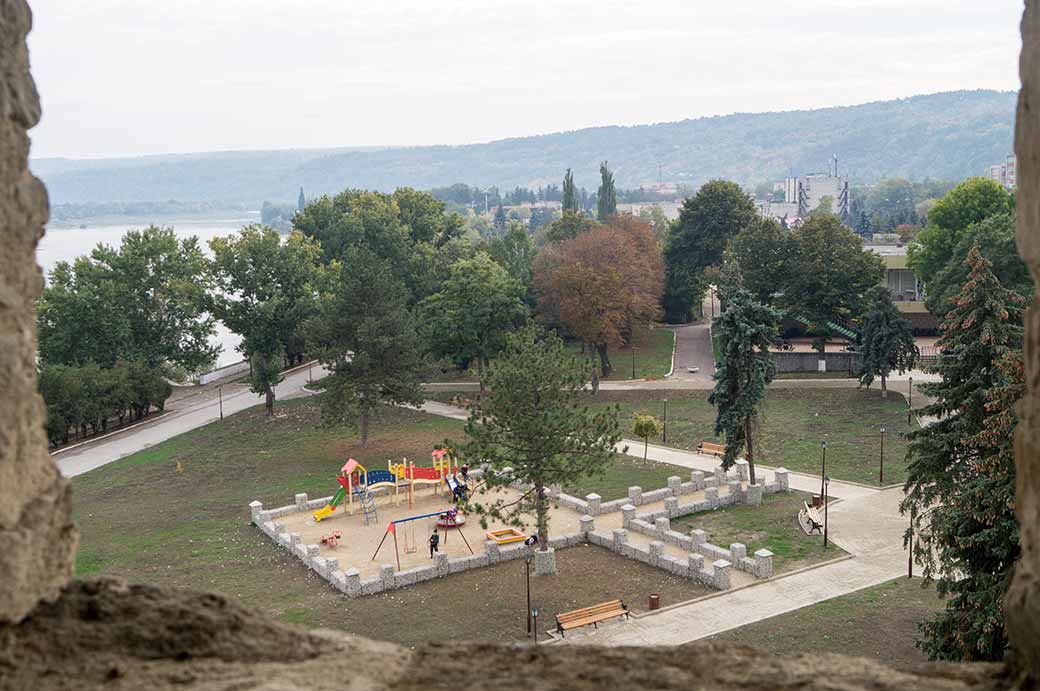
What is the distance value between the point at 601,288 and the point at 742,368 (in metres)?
17.3

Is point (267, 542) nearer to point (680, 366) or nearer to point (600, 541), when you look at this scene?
point (600, 541)

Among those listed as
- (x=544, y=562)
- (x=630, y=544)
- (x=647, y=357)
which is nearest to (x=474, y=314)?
(x=647, y=357)

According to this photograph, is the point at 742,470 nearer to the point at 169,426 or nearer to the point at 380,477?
the point at 380,477

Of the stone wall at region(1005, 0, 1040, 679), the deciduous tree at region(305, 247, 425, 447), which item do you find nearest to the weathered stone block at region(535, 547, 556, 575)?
the deciduous tree at region(305, 247, 425, 447)

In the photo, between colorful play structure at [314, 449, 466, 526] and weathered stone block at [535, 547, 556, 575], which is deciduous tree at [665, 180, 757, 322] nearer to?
colorful play structure at [314, 449, 466, 526]

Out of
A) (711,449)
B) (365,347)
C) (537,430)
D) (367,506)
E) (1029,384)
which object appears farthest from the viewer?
(365,347)

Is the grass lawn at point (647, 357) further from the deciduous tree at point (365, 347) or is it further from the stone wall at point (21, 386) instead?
the stone wall at point (21, 386)

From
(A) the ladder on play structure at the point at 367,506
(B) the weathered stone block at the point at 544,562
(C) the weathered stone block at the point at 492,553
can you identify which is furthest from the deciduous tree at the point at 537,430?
(A) the ladder on play structure at the point at 367,506

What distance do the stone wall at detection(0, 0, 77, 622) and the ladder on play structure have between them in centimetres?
2249

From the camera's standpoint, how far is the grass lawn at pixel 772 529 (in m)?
24.0

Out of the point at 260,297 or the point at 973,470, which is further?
the point at 260,297

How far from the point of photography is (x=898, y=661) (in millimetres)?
17531

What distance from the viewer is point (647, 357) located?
2072 inches

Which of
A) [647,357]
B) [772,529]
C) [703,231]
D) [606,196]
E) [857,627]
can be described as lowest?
[772,529]
